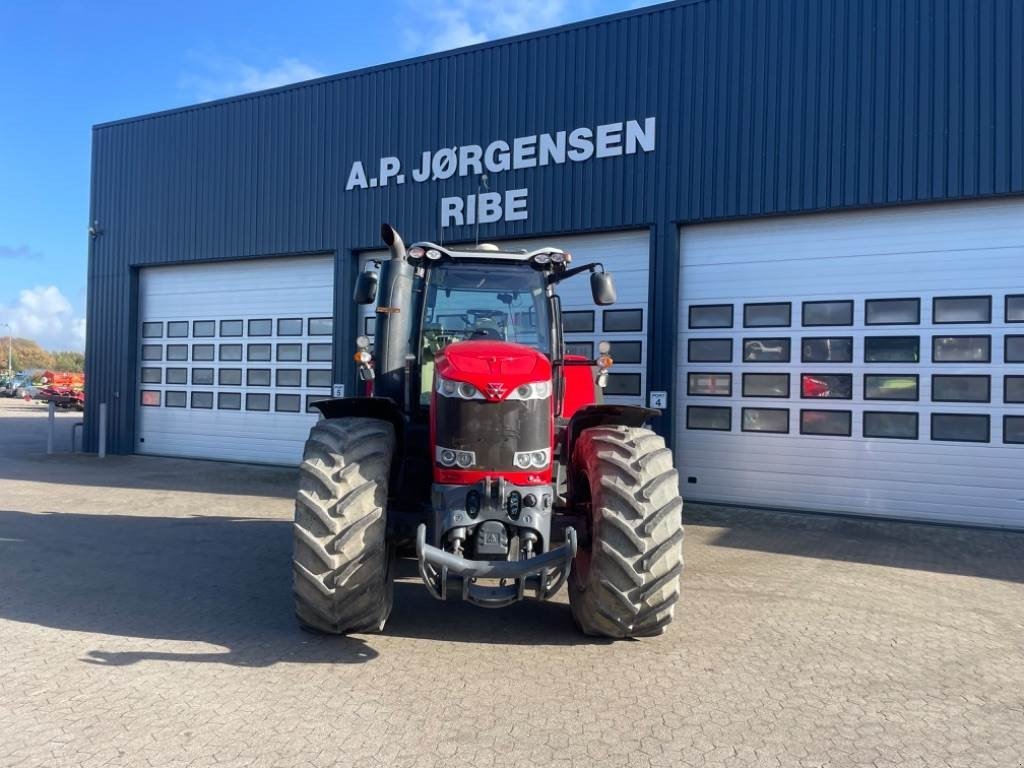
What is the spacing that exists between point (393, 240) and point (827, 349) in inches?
282

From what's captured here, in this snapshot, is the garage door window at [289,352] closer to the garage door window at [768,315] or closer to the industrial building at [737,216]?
the industrial building at [737,216]

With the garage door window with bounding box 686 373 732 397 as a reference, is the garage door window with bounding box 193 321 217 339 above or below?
above

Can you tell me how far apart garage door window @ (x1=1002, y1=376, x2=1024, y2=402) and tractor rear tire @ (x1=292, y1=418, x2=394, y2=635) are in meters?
8.44

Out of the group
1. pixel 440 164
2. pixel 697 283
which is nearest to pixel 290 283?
pixel 440 164

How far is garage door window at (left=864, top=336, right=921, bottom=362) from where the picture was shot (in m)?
10.2

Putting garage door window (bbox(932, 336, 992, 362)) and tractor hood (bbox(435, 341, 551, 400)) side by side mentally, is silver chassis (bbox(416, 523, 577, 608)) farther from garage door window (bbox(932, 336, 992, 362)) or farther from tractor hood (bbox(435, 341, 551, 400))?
garage door window (bbox(932, 336, 992, 362))

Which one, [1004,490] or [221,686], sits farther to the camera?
[1004,490]

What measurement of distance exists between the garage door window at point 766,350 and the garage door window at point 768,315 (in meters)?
0.22

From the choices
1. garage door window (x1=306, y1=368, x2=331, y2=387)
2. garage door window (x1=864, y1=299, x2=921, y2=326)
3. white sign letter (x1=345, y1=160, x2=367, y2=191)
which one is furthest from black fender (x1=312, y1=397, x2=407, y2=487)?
white sign letter (x1=345, y1=160, x2=367, y2=191)

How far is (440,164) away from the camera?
1348 cm

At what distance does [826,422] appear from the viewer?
10711 millimetres

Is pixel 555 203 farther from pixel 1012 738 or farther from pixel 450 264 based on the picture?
pixel 1012 738

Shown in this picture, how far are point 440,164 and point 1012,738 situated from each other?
11.7 metres

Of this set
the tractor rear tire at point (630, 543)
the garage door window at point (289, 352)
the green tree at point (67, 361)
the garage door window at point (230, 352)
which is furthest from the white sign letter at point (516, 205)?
the green tree at point (67, 361)
